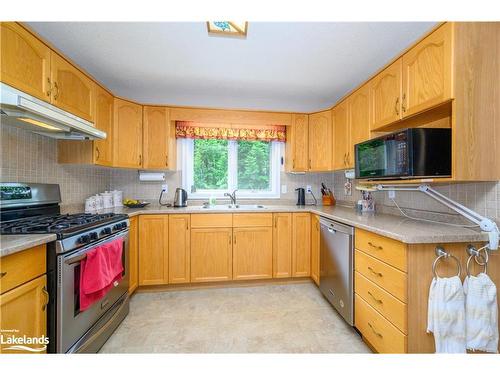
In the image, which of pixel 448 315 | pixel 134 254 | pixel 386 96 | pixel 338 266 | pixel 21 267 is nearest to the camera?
pixel 21 267

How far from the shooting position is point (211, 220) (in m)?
2.40

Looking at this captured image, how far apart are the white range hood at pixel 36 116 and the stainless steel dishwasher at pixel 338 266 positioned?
2.21 m

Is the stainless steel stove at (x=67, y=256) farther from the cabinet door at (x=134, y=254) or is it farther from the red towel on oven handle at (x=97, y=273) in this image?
the cabinet door at (x=134, y=254)

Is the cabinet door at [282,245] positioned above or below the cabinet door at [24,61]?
below

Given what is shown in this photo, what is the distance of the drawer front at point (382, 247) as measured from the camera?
123 cm

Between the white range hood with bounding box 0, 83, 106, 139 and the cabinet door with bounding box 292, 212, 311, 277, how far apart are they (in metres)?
2.18

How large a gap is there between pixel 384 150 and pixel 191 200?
2.35m

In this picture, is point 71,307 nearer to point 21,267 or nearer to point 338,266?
point 21,267

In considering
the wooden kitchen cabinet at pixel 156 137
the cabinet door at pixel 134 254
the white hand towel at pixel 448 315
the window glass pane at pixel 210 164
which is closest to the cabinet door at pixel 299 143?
the window glass pane at pixel 210 164

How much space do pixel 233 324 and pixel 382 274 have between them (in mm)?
1246

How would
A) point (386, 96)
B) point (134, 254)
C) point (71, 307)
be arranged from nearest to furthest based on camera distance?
point (71, 307) → point (386, 96) → point (134, 254)

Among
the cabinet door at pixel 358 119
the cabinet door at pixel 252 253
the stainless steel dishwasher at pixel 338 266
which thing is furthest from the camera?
the cabinet door at pixel 252 253

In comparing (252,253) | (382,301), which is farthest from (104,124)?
(382,301)

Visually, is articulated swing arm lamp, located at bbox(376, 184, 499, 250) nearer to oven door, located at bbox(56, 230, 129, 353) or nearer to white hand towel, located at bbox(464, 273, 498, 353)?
white hand towel, located at bbox(464, 273, 498, 353)
